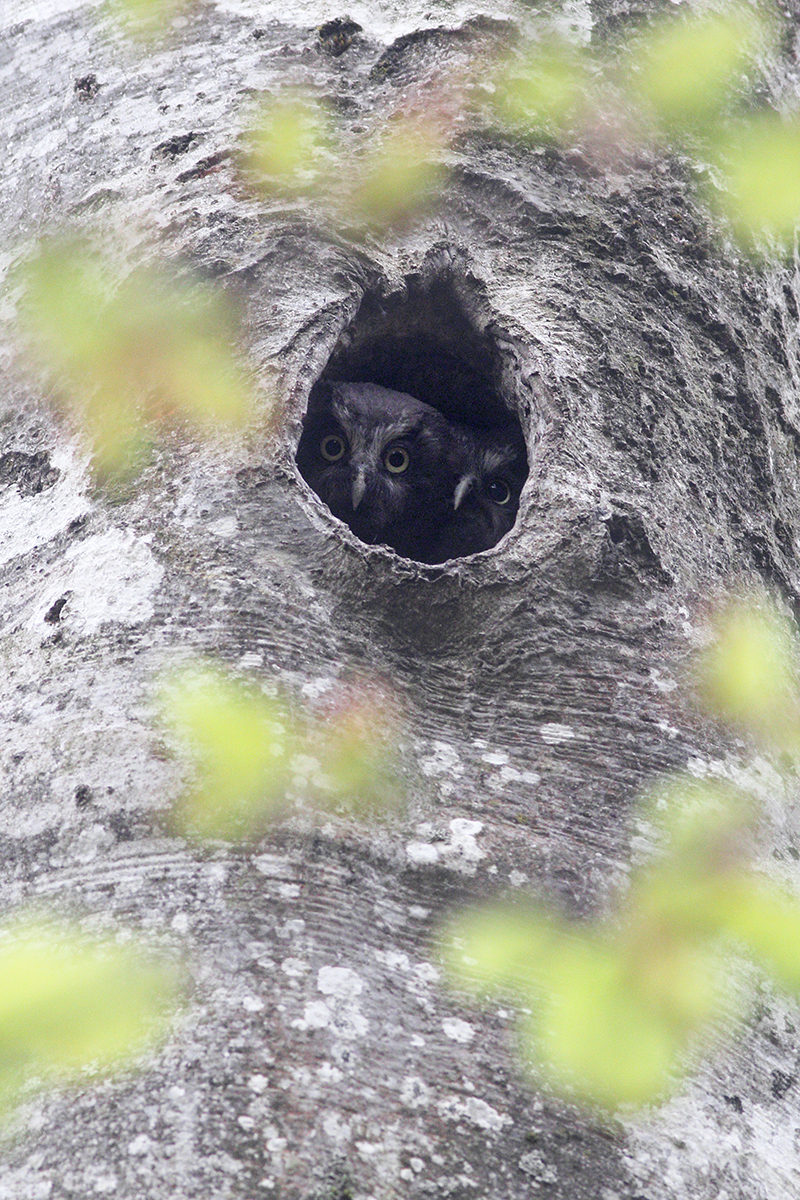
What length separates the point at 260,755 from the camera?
2027 millimetres

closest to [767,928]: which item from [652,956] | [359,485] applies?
[652,956]

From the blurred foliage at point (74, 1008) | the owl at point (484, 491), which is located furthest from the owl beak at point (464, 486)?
the blurred foliage at point (74, 1008)

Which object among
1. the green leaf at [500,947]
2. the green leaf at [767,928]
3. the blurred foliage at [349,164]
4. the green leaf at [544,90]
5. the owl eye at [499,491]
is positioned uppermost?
the green leaf at [544,90]

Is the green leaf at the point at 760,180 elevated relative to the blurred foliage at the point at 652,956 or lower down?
elevated

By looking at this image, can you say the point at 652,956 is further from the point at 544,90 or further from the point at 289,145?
the point at 544,90

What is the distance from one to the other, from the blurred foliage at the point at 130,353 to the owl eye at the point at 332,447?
1.92m

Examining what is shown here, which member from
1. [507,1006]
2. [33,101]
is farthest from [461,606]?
[33,101]

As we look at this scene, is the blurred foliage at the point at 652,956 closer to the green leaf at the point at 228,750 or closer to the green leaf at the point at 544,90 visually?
the green leaf at the point at 228,750

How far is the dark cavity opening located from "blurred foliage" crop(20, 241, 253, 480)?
3.89 feet

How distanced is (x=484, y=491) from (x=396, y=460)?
0.40 m

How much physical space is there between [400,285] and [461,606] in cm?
93

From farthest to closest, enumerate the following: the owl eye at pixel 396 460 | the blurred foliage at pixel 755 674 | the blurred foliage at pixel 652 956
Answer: the owl eye at pixel 396 460, the blurred foliage at pixel 755 674, the blurred foliage at pixel 652 956

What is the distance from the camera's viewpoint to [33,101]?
135 inches

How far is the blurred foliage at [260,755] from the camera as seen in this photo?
1.97 metres
